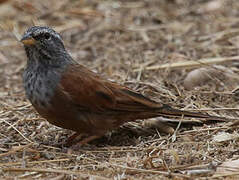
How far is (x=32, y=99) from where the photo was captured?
16.1ft

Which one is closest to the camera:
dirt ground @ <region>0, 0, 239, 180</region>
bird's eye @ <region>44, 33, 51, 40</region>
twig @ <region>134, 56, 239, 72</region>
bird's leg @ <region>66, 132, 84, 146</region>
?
Answer: dirt ground @ <region>0, 0, 239, 180</region>

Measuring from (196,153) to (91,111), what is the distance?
1142mm

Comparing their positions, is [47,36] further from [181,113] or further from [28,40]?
[181,113]

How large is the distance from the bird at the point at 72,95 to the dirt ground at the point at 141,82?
257 mm

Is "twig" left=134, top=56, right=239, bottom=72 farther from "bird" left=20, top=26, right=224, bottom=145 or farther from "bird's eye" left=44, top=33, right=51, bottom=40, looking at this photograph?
"bird's eye" left=44, top=33, right=51, bottom=40

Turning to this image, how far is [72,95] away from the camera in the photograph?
194 inches

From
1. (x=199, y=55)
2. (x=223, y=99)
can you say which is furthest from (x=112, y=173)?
(x=199, y=55)

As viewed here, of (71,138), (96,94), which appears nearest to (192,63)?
(96,94)

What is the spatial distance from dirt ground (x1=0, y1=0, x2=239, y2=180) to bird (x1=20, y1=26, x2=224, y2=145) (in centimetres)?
26

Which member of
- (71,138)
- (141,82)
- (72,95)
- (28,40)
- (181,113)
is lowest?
(71,138)

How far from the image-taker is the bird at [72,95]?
4.88 metres

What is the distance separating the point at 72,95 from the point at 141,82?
1.69m

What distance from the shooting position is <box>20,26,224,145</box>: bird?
4.88 meters

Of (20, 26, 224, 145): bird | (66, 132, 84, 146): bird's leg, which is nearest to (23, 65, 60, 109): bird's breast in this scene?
(20, 26, 224, 145): bird
